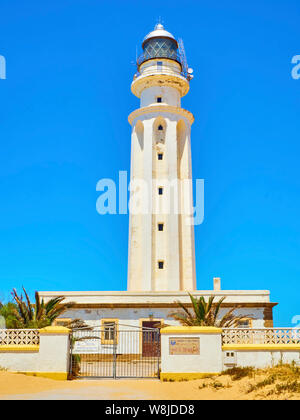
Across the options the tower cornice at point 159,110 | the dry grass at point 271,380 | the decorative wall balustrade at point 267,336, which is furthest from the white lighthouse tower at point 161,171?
the dry grass at point 271,380

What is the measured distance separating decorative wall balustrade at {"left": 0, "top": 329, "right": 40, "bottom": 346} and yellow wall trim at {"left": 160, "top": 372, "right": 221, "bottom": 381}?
4444 millimetres

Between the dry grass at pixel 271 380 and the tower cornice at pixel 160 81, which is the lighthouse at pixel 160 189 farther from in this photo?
the dry grass at pixel 271 380

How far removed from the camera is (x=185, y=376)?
1565cm

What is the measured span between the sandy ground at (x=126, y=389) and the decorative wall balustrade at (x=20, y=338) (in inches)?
52.9

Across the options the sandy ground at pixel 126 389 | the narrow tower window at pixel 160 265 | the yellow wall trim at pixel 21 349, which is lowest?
the sandy ground at pixel 126 389

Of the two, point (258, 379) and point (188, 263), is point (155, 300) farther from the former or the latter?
point (258, 379)

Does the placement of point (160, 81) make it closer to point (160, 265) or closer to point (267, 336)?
point (160, 265)

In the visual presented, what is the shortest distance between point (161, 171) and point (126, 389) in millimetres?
23754

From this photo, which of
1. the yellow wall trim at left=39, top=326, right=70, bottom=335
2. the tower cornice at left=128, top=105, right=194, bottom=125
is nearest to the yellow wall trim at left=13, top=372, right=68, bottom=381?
the yellow wall trim at left=39, top=326, right=70, bottom=335

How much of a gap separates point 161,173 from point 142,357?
14.9 m

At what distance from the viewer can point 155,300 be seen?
27.1 meters

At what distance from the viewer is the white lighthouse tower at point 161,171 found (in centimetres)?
3375

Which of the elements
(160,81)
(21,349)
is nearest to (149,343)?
(21,349)
